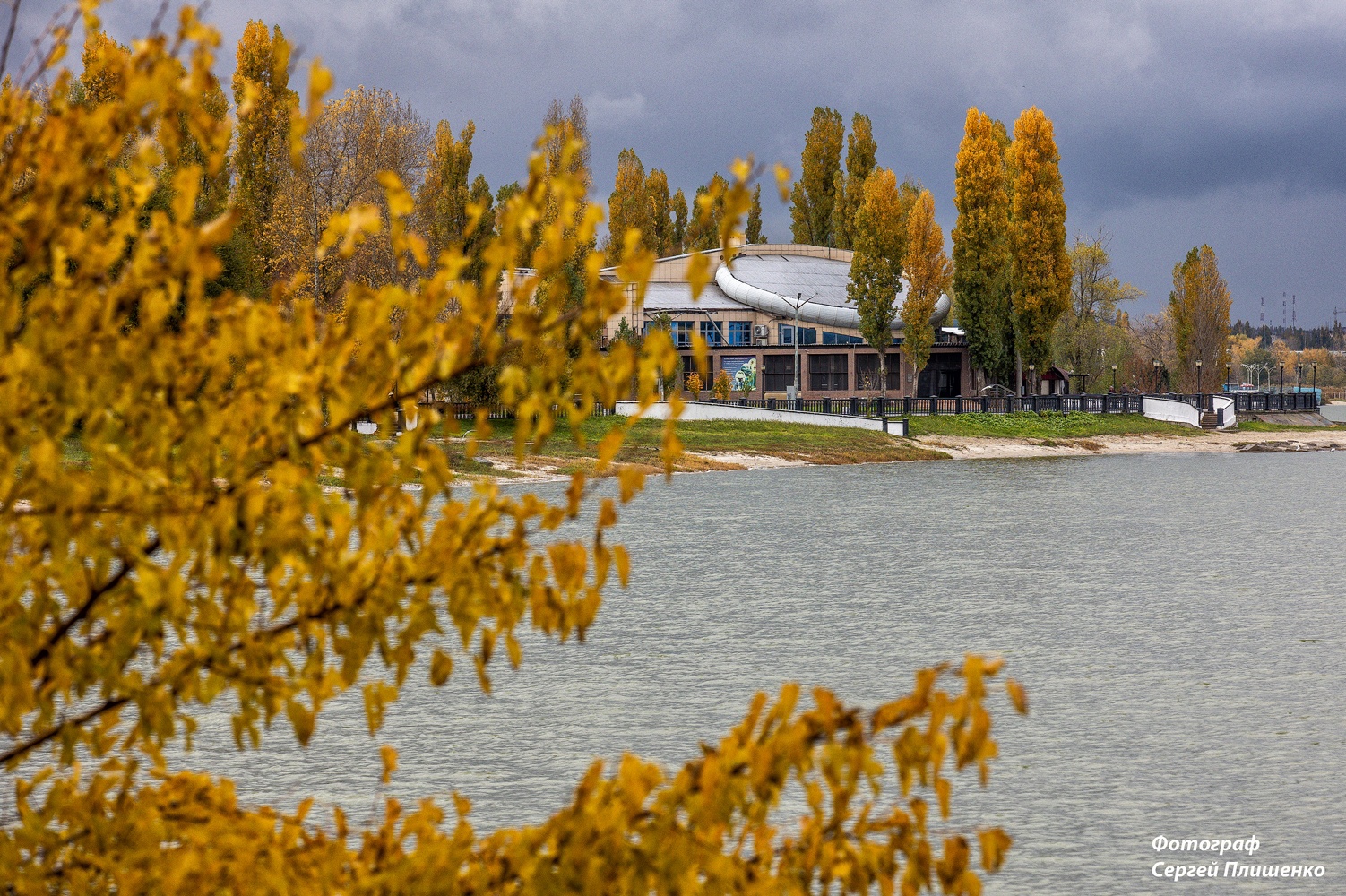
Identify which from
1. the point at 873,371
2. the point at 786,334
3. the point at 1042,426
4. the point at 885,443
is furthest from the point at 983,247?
the point at 786,334

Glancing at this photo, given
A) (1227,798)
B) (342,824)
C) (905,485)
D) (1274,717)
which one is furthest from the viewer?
(905,485)

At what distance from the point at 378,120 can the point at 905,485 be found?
72.5 ft

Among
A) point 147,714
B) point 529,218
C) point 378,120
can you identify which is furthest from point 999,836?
point 378,120

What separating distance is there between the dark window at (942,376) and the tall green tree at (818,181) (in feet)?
51.8

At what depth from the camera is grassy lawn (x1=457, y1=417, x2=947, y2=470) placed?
161ft

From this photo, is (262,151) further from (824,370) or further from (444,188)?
(824,370)

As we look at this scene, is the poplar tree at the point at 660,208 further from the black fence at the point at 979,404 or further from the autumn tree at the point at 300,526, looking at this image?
the autumn tree at the point at 300,526

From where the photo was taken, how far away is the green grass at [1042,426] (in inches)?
2501

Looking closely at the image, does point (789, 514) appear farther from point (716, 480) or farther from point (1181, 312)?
point (1181, 312)

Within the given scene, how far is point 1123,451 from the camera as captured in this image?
211 ft

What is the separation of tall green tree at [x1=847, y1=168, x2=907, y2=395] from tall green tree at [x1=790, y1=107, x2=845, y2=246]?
22.0 meters

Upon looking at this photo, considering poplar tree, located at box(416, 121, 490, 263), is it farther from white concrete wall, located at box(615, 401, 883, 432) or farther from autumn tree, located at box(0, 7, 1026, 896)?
autumn tree, located at box(0, 7, 1026, 896)

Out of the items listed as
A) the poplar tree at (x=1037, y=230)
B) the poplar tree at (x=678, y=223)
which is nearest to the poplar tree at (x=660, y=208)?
the poplar tree at (x=678, y=223)

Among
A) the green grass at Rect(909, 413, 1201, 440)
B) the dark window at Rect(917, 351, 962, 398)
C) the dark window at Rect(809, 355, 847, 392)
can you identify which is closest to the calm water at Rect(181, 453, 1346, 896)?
the green grass at Rect(909, 413, 1201, 440)
